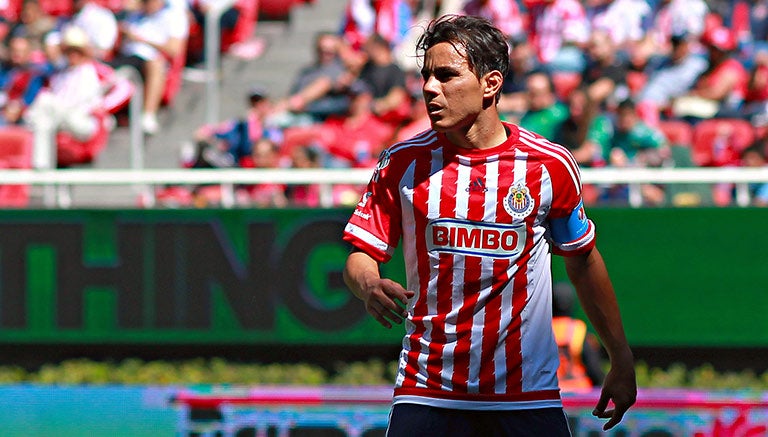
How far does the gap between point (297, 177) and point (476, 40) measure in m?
5.63

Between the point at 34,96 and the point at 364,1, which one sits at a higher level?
the point at 364,1

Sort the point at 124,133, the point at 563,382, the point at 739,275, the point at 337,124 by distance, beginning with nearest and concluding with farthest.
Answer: the point at 563,382
the point at 739,275
the point at 337,124
the point at 124,133

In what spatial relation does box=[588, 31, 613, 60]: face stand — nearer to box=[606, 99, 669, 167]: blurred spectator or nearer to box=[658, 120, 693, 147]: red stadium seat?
box=[658, 120, 693, 147]: red stadium seat

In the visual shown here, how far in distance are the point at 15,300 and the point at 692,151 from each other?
17.8ft

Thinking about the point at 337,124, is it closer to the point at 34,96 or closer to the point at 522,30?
the point at 522,30

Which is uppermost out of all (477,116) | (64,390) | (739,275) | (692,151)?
(477,116)

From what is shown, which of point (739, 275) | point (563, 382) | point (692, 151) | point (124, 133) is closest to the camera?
point (563, 382)

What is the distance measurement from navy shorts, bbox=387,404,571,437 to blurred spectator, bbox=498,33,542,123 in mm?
6657

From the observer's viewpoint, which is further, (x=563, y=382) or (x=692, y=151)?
(x=692, y=151)

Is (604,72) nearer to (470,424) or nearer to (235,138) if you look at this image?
(235,138)

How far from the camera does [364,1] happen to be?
12.9 m

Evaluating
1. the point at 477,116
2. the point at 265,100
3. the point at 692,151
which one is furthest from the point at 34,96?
the point at 477,116

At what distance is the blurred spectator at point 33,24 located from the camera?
1424cm

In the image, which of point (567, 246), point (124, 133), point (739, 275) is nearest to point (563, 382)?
point (739, 275)
